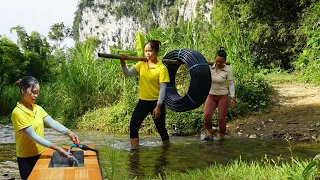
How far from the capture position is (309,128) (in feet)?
24.4

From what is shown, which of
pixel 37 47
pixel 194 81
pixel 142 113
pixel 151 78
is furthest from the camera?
pixel 37 47

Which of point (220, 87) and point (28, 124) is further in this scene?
point (220, 87)

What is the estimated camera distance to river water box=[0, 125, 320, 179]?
4.95 m

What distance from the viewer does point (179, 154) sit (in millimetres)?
5977

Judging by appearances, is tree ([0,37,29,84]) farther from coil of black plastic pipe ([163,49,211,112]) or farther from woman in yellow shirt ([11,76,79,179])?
woman in yellow shirt ([11,76,79,179])

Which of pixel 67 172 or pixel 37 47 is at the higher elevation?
pixel 37 47

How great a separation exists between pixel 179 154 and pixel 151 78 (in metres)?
1.20

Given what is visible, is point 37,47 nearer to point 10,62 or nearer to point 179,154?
point 10,62

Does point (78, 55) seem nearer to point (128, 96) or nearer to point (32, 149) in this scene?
point (128, 96)

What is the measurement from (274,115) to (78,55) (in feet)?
20.1

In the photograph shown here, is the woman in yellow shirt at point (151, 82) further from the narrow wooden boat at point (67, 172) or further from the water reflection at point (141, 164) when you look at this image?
the narrow wooden boat at point (67, 172)

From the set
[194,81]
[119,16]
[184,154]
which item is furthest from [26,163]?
[119,16]

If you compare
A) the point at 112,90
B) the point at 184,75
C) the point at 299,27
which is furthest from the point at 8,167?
the point at 299,27

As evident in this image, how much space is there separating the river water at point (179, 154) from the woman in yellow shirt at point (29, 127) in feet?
3.36
